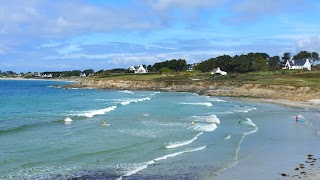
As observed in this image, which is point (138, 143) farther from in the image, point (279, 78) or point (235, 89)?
point (279, 78)

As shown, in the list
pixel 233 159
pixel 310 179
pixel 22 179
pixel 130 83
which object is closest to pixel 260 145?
pixel 233 159

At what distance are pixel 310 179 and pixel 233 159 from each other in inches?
206

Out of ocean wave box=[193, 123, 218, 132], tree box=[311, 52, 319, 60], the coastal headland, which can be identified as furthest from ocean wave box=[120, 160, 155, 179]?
tree box=[311, 52, 319, 60]

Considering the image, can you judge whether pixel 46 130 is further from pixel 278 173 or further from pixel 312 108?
pixel 312 108

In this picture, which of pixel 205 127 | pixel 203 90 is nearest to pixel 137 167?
pixel 205 127

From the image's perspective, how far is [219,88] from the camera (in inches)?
3430

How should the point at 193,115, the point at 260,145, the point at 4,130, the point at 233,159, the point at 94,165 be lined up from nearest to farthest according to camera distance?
the point at 94,165
the point at 233,159
the point at 260,145
the point at 4,130
the point at 193,115

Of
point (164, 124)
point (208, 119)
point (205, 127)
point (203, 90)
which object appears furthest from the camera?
point (203, 90)

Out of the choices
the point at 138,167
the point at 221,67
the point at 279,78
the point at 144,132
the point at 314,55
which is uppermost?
the point at 314,55

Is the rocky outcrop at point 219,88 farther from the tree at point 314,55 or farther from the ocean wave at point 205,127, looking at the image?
the tree at point 314,55

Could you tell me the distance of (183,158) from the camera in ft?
70.2

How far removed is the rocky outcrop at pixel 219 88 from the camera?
6719 centimetres

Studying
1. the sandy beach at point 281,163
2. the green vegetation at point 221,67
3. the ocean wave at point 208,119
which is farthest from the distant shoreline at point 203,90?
the sandy beach at point 281,163

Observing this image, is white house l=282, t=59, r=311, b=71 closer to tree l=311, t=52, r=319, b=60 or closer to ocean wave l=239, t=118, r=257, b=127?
tree l=311, t=52, r=319, b=60
